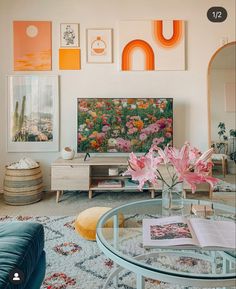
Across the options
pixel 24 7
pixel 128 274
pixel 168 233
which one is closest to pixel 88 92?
pixel 24 7

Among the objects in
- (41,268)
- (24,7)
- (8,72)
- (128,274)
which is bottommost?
(128,274)

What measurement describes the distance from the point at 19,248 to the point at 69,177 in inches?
83.7

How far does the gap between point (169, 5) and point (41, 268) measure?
358 centimetres

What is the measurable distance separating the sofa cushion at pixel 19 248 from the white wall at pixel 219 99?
10.7 ft

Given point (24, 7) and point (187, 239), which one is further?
point (24, 7)

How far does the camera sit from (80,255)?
197cm

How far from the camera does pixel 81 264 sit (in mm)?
1849

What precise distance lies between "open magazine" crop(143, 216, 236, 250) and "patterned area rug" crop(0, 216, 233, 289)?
8 cm

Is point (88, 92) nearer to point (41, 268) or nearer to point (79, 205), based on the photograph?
point (79, 205)

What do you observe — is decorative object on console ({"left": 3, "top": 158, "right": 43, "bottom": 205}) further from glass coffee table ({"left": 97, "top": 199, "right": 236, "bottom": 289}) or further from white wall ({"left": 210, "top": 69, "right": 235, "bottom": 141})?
white wall ({"left": 210, "top": 69, "right": 235, "bottom": 141})

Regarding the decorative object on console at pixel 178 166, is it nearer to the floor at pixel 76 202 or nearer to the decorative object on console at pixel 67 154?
the floor at pixel 76 202

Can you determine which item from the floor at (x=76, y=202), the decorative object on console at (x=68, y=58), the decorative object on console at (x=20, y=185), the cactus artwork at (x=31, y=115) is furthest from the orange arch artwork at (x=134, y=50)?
the decorative object on console at (x=20, y=185)

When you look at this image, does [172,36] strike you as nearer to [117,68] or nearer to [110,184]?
[117,68]

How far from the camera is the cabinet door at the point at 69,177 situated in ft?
10.9
